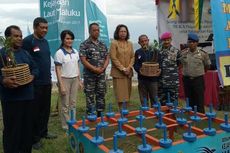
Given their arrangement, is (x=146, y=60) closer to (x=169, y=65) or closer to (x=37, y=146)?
(x=169, y=65)

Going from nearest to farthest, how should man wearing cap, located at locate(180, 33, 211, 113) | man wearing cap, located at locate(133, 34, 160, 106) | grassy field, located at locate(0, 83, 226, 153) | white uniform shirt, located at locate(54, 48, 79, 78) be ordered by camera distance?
grassy field, located at locate(0, 83, 226, 153) < white uniform shirt, located at locate(54, 48, 79, 78) < man wearing cap, located at locate(180, 33, 211, 113) < man wearing cap, located at locate(133, 34, 160, 106)

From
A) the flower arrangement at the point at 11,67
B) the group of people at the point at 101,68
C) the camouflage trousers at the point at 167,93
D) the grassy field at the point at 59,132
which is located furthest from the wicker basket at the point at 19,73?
the camouflage trousers at the point at 167,93

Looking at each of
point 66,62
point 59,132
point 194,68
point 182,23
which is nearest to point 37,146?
point 59,132

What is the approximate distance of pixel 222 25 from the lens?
506 cm

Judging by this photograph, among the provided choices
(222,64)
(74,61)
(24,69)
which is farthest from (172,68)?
(24,69)

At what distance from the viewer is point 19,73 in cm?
297

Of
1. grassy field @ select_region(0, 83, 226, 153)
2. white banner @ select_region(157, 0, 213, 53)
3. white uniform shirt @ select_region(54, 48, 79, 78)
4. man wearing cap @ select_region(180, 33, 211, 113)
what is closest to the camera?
grassy field @ select_region(0, 83, 226, 153)

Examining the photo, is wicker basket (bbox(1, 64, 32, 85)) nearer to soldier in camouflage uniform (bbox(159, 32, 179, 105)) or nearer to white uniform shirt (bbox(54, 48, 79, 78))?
white uniform shirt (bbox(54, 48, 79, 78))

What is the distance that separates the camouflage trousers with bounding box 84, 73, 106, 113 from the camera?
15.8 feet

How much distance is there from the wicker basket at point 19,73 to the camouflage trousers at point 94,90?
1.82 meters

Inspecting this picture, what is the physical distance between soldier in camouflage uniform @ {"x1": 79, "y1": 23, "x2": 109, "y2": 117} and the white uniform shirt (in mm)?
195

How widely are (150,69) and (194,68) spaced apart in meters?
0.64

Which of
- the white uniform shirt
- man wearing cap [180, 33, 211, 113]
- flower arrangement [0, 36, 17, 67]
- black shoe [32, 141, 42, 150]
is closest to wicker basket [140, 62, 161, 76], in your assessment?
man wearing cap [180, 33, 211, 113]

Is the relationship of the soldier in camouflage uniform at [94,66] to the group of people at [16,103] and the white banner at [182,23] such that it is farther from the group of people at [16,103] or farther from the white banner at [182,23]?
the white banner at [182,23]
